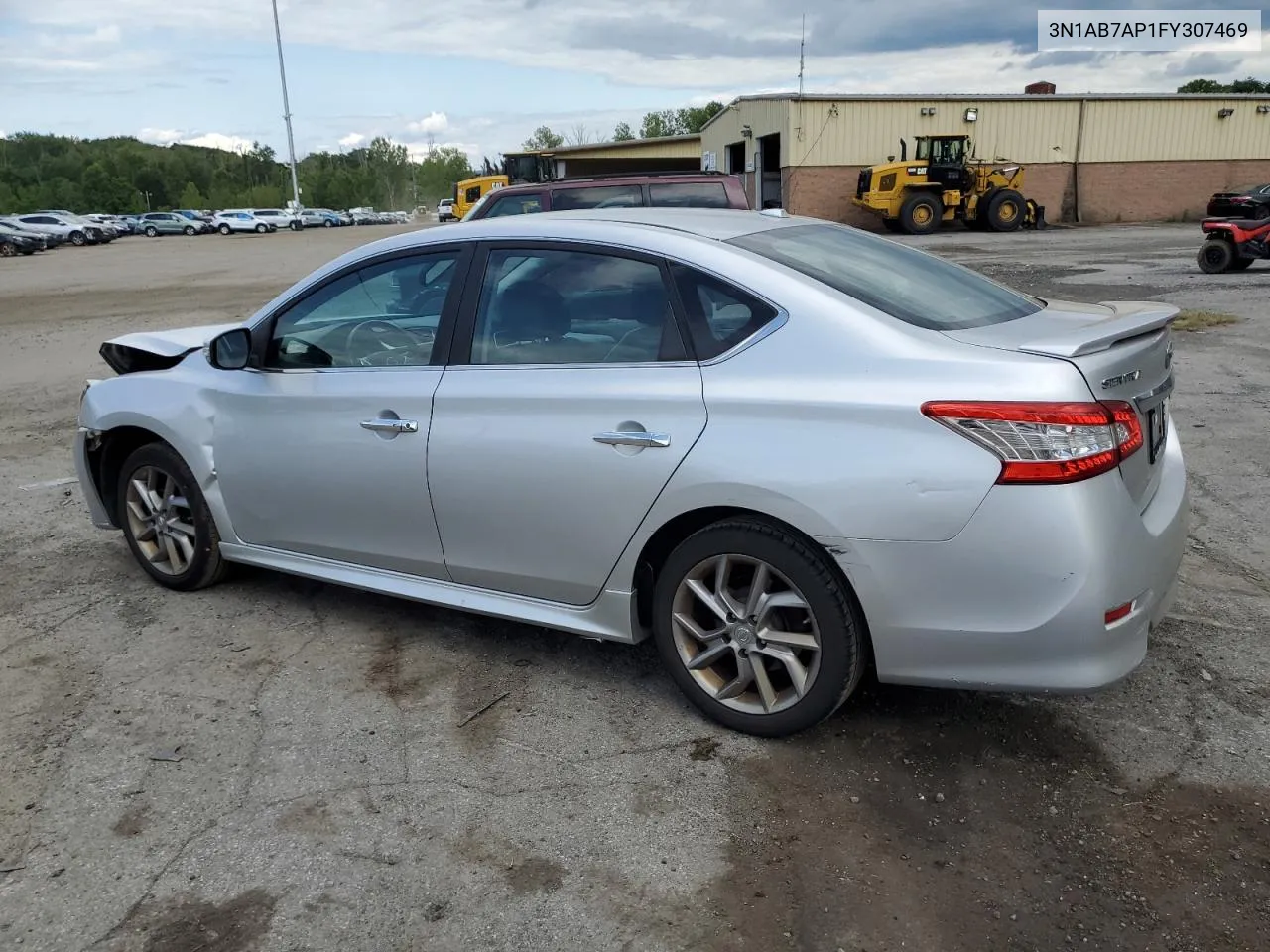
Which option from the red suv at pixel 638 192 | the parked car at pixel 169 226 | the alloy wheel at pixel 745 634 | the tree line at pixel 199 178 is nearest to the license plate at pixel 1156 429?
the alloy wheel at pixel 745 634

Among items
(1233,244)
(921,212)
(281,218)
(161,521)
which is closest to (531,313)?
(161,521)

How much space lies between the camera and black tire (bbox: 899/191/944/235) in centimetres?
3034

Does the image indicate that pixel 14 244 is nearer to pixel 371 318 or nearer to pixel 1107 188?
pixel 1107 188

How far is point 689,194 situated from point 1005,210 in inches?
891

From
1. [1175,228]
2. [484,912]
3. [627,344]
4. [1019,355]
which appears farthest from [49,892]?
[1175,228]

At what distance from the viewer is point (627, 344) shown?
11.2 ft

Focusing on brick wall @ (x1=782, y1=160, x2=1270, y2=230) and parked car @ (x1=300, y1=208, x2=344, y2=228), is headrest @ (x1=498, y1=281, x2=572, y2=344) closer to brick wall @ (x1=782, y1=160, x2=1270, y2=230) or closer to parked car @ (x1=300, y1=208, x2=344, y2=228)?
brick wall @ (x1=782, y1=160, x2=1270, y2=230)

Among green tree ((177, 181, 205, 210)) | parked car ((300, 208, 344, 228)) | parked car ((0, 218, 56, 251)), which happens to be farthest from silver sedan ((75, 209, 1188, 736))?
green tree ((177, 181, 205, 210))

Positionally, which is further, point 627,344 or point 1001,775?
point 627,344

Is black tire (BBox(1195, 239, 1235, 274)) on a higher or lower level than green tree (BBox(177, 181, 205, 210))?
lower

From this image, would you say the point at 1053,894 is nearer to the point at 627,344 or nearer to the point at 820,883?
the point at 820,883

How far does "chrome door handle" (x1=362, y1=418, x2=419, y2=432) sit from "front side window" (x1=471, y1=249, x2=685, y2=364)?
34cm

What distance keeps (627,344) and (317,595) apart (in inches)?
85.9

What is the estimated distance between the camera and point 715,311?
129 inches
